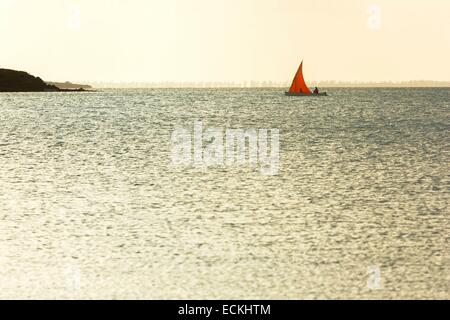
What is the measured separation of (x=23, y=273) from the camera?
1620cm

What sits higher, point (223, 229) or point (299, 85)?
point (223, 229)

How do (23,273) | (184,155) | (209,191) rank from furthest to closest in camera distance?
(184,155) < (209,191) < (23,273)

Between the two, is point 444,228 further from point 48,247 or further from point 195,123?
point 195,123

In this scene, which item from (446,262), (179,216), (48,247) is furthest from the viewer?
(179,216)

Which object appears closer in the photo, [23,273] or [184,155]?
[23,273]

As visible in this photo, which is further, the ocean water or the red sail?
the red sail

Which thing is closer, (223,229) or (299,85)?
(223,229)

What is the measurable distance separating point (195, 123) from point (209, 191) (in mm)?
66190

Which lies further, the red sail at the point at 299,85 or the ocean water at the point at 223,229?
the red sail at the point at 299,85

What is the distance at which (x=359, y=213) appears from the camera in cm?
2473

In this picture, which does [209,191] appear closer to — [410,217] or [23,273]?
[410,217]
